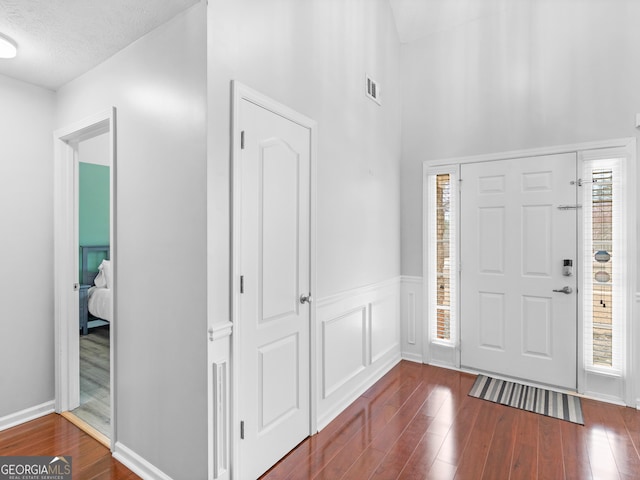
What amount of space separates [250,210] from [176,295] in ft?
1.96

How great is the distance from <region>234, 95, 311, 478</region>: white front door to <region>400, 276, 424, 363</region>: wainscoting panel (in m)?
1.81

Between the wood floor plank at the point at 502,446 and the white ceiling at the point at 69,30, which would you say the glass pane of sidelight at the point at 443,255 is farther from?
the white ceiling at the point at 69,30

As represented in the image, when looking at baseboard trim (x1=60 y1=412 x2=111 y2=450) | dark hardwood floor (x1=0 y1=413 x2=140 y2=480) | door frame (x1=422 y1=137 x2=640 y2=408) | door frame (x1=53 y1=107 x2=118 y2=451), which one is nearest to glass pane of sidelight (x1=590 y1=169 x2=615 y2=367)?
door frame (x1=422 y1=137 x2=640 y2=408)

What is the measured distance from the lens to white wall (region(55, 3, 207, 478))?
175 cm

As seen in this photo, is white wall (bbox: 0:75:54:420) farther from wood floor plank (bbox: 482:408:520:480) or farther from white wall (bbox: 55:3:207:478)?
wood floor plank (bbox: 482:408:520:480)

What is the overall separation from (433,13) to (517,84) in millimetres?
1133

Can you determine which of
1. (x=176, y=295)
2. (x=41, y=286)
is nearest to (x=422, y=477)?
(x=176, y=295)

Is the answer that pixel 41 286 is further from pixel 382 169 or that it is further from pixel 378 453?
pixel 382 169

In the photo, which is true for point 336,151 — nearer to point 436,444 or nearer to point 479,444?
point 436,444

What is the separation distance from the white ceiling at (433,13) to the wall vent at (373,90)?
95cm

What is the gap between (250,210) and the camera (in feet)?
6.48

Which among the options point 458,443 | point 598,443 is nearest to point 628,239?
point 598,443

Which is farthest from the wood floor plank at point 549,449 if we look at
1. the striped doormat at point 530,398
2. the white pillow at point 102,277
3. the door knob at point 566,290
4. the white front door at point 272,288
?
the white pillow at point 102,277

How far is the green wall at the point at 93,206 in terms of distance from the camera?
5.09 meters
